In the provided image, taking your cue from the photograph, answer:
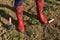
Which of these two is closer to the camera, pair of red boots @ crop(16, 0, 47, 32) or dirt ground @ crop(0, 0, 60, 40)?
pair of red boots @ crop(16, 0, 47, 32)

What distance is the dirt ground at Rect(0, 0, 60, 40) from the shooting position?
11.5 ft

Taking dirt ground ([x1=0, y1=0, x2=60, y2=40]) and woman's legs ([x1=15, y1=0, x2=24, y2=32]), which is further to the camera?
dirt ground ([x1=0, y1=0, x2=60, y2=40])

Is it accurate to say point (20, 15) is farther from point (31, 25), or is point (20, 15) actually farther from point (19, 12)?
point (31, 25)

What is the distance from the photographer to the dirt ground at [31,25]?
11.5 feet

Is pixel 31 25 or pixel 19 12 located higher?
pixel 19 12

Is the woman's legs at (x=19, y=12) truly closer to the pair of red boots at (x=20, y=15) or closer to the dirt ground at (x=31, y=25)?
the pair of red boots at (x=20, y=15)

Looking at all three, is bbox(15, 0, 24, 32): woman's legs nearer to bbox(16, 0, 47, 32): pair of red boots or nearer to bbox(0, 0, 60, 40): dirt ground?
bbox(16, 0, 47, 32): pair of red boots

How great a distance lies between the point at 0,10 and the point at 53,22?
1.24 m

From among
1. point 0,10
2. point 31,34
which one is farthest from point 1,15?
point 31,34

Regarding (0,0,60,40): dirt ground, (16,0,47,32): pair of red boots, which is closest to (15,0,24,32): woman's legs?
(16,0,47,32): pair of red boots

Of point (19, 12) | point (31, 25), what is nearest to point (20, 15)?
point (19, 12)

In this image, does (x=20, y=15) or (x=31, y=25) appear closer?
(x=20, y=15)

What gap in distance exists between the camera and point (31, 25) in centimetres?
376

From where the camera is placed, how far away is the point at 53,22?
3.80 meters
